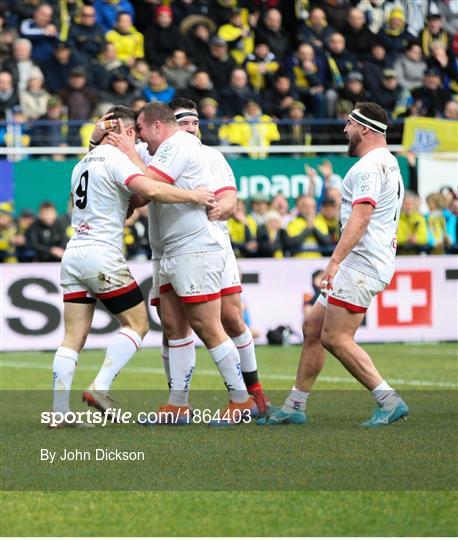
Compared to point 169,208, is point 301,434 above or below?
below

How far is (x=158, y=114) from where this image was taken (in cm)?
992

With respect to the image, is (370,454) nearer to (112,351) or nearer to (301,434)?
(301,434)

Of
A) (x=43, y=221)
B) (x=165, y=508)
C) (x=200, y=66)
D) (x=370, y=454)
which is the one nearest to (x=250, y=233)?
(x=43, y=221)

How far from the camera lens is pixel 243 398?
1020cm

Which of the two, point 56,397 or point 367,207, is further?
point 56,397

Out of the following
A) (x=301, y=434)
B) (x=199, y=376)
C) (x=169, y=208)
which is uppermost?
(x=169, y=208)

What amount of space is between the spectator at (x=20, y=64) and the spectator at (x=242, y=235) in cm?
424

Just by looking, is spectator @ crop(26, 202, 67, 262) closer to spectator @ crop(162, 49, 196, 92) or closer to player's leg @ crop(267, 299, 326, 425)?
spectator @ crop(162, 49, 196, 92)

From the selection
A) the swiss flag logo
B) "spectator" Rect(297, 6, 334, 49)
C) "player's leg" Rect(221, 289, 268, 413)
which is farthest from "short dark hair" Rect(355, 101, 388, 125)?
"spectator" Rect(297, 6, 334, 49)

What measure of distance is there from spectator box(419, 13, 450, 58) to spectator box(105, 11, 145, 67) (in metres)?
5.91

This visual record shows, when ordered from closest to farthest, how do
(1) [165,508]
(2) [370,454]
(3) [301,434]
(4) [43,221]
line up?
(1) [165,508] < (2) [370,454] < (3) [301,434] < (4) [43,221]

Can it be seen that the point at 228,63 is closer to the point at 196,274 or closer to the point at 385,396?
the point at 196,274

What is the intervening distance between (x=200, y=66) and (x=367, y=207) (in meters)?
14.5

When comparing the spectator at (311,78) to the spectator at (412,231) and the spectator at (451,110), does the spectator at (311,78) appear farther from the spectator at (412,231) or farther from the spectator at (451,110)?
the spectator at (412,231)
